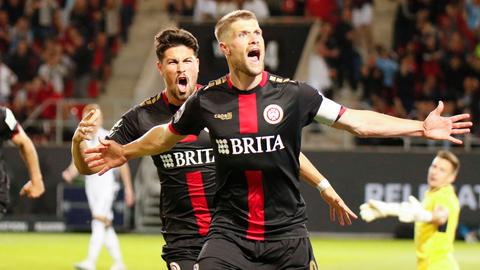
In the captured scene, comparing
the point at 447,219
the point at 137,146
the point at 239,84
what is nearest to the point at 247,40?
the point at 239,84

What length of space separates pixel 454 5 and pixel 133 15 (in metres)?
8.07

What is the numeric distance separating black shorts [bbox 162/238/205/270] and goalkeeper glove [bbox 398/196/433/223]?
1611 mm

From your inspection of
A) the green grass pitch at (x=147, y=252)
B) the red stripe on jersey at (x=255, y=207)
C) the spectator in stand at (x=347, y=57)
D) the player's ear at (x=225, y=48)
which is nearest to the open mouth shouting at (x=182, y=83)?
the player's ear at (x=225, y=48)

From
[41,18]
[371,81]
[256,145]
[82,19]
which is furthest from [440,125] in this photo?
[41,18]

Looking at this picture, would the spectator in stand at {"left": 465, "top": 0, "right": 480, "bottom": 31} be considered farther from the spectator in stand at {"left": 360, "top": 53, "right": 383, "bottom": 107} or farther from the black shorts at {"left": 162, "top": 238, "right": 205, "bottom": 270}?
the black shorts at {"left": 162, "top": 238, "right": 205, "bottom": 270}

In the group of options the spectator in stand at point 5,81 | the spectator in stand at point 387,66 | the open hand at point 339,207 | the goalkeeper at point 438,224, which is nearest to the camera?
the open hand at point 339,207

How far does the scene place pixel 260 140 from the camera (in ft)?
21.5

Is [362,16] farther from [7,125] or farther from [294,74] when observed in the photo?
[7,125]

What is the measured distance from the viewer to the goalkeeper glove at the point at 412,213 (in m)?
8.20

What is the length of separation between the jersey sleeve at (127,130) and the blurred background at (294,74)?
40.8 ft

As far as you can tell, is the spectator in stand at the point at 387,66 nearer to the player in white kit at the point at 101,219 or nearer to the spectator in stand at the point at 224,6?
the spectator in stand at the point at 224,6

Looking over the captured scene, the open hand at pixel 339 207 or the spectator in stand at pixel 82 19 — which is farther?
the spectator in stand at pixel 82 19

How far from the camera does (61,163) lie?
68.5 feet

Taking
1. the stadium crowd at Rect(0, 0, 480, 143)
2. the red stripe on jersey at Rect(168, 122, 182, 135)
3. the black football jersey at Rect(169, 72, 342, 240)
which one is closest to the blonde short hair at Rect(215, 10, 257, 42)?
the black football jersey at Rect(169, 72, 342, 240)
